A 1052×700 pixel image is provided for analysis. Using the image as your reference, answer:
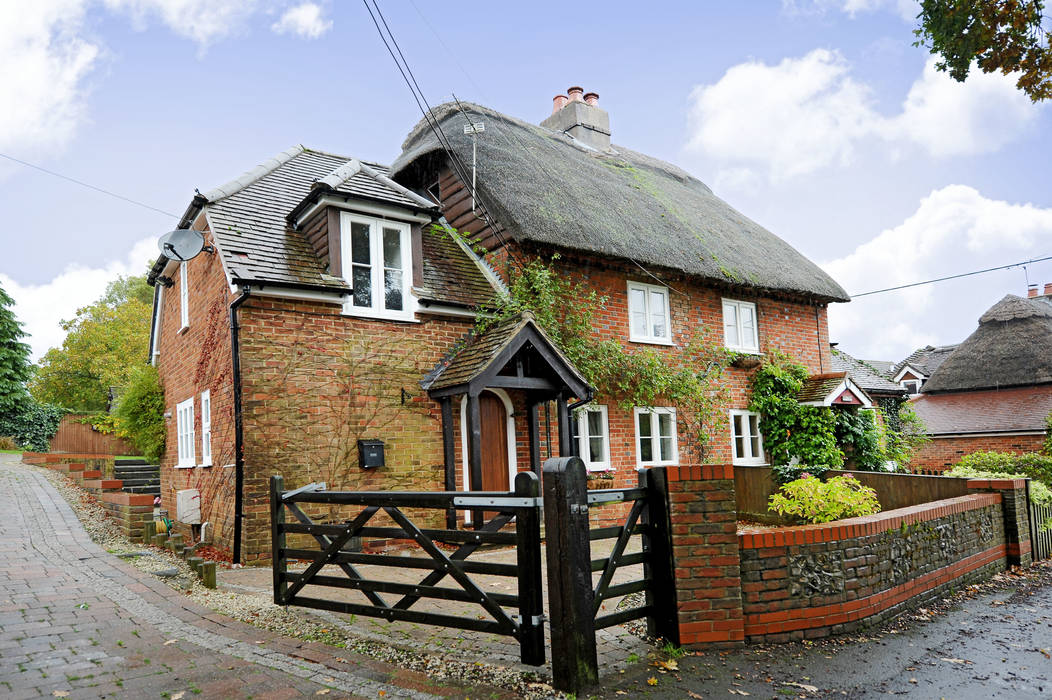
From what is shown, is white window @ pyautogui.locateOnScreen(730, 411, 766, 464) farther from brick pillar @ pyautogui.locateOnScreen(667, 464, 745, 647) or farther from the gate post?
the gate post

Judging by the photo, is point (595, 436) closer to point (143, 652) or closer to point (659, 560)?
point (659, 560)

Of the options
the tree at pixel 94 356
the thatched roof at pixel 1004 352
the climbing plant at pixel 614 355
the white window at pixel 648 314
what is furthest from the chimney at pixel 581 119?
the tree at pixel 94 356

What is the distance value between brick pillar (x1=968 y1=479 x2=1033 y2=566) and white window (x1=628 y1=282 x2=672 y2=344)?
261 inches

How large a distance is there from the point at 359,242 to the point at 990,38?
28.3ft

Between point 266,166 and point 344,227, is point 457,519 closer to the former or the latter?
point 344,227

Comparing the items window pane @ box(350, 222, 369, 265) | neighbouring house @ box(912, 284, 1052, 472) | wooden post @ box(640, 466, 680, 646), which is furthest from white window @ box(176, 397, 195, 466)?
neighbouring house @ box(912, 284, 1052, 472)

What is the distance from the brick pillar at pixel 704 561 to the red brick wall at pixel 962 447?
20464mm

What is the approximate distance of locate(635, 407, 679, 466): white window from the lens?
13.8m

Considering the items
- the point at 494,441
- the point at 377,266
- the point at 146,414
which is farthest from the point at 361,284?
the point at 146,414

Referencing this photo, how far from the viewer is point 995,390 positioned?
24.6 m

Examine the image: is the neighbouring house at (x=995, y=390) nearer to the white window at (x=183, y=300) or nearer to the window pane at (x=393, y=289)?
the window pane at (x=393, y=289)

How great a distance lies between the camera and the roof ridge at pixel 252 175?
1126cm

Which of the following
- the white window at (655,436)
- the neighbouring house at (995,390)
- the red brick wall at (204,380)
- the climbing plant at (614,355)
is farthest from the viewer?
the neighbouring house at (995,390)

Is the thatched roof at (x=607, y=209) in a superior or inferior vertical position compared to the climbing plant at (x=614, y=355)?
superior
